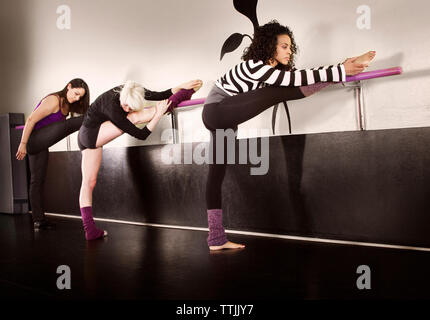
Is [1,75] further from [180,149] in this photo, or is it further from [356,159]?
[356,159]

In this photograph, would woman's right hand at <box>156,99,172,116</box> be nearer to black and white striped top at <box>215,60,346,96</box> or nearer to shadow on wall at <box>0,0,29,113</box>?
black and white striped top at <box>215,60,346,96</box>

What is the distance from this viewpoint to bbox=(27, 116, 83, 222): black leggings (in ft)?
9.93

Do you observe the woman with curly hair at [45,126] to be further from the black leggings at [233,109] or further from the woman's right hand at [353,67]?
the woman's right hand at [353,67]

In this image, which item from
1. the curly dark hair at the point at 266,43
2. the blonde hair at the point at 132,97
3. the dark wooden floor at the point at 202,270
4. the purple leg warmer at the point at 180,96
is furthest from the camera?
the purple leg warmer at the point at 180,96

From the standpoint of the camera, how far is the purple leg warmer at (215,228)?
1981mm

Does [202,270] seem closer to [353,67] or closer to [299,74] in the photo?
[299,74]

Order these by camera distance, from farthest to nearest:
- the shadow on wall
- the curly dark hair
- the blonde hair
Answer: the shadow on wall, the blonde hair, the curly dark hair

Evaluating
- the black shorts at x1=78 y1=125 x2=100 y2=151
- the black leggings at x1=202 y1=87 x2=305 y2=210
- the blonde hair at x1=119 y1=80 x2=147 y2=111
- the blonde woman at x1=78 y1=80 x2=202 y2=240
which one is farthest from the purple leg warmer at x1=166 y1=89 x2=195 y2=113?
the black leggings at x1=202 y1=87 x2=305 y2=210

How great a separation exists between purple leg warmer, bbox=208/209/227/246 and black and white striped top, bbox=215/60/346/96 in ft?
1.87

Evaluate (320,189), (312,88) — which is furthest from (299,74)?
(320,189)

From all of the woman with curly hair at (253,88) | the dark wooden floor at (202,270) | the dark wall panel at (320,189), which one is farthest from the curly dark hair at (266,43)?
the dark wooden floor at (202,270)

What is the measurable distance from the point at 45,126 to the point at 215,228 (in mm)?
1622

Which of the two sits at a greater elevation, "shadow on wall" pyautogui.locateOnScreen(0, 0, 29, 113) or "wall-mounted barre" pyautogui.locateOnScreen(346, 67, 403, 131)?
"shadow on wall" pyautogui.locateOnScreen(0, 0, 29, 113)

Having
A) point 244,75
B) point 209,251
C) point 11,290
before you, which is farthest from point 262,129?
point 11,290
